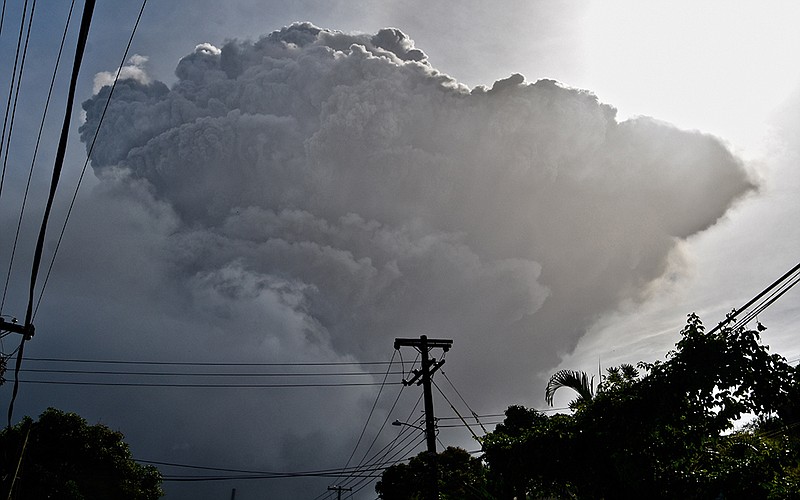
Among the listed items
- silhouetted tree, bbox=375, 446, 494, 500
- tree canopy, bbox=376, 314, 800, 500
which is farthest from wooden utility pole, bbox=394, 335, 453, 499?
tree canopy, bbox=376, 314, 800, 500

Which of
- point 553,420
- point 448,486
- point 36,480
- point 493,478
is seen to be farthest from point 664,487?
point 36,480

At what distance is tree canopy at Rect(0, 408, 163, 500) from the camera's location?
26.0 meters

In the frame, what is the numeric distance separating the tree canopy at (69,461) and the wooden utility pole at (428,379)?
1525 centimetres

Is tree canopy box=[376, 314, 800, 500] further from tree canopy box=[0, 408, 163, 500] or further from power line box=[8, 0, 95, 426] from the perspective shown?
tree canopy box=[0, 408, 163, 500]

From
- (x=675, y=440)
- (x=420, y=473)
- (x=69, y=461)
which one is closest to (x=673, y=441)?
(x=675, y=440)

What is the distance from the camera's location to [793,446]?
10852 mm

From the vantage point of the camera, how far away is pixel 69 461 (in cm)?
2755

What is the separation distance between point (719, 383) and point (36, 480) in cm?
2830

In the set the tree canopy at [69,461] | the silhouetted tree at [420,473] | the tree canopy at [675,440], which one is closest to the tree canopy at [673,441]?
the tree canopy at [675,440]

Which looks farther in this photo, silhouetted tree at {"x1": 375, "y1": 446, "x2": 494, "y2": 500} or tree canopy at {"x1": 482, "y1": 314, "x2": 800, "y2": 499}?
silhouetted tree at {"x1": 375, "y1": 446, "x2": 494, "y2": 500}

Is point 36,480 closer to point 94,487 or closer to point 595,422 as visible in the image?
point 94,487

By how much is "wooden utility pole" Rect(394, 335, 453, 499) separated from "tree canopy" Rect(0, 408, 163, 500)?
15.3 metres

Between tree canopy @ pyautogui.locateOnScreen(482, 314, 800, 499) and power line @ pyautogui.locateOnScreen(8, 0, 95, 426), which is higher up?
power line @ pyautogui.locateOnScreen(8, 0, 95, 426)

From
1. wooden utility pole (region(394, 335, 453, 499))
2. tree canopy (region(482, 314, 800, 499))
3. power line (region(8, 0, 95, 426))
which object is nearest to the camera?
→ power line (region(8, 0, 95, 426))
